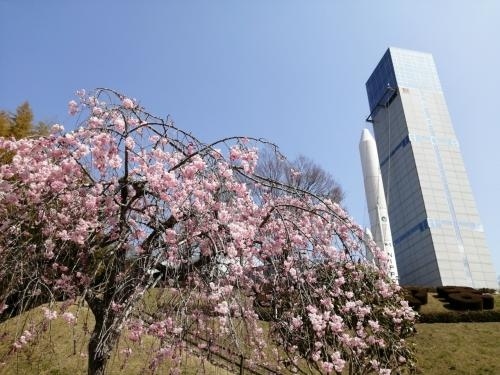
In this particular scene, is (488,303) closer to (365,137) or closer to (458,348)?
(458,348)

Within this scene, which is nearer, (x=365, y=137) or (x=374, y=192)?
(x=374, y=192)

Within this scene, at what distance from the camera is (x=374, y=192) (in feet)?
127

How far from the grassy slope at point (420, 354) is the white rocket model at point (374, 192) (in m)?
23.3

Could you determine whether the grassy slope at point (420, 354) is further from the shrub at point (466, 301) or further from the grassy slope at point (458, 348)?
the shrub at point (466, 301)

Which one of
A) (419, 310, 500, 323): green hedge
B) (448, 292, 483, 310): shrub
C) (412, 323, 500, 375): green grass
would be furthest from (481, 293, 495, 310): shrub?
(412, 323, 500, 375): green grass

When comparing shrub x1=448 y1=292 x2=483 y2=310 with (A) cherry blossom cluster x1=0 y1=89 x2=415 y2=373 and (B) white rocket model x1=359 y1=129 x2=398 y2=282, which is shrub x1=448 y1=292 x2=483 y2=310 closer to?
(A) cherry blossom cluster x1=0 y1=89 x2=415 y2=373

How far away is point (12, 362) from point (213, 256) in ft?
21.0

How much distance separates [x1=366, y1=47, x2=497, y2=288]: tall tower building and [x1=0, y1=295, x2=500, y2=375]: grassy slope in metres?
27.2

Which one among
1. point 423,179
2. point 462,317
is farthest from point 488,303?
point 423,179

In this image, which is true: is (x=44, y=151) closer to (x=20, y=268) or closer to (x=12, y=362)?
(x=20, y=268)

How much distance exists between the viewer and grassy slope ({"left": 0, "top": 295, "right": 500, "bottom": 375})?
316 inches

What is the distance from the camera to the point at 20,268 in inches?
154

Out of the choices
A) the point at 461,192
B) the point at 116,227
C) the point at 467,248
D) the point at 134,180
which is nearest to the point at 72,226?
the point at 116,227

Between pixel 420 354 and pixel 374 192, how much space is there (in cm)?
2901
